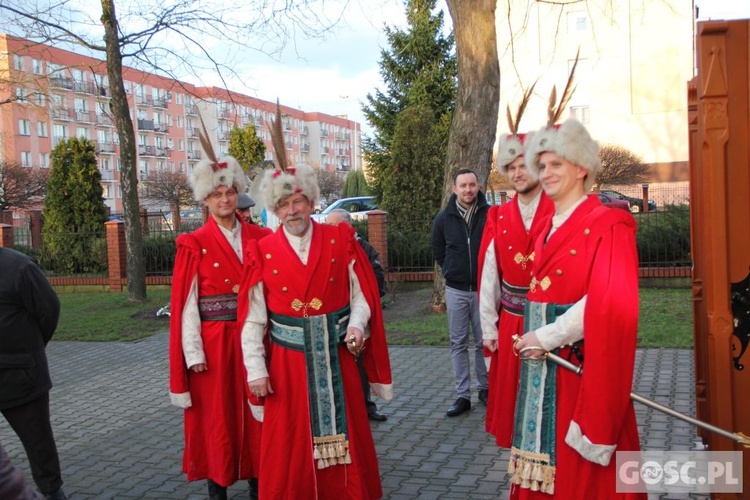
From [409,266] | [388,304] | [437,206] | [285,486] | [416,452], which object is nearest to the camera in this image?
[285,486]

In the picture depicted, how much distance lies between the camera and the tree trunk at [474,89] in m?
11.8

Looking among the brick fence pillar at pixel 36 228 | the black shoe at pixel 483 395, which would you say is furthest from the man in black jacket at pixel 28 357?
the brick fence pillar at pixel 36 228

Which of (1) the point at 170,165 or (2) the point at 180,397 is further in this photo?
(1) the point at 170,165

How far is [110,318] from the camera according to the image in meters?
14.5

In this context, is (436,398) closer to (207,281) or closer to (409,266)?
(207,281)

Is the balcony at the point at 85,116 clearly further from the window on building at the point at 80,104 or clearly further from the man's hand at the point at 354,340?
the man's hand at the point at 354,340

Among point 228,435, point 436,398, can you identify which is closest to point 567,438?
point 228,435

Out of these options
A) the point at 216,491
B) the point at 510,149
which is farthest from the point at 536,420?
the point at 216,491

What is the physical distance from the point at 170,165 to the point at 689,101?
83.7 meters

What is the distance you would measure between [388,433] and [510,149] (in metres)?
2.89

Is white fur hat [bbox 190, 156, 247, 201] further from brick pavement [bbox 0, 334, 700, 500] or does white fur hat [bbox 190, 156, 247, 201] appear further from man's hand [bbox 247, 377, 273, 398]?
brick pavement [bbox 0, 334, 700, 500]

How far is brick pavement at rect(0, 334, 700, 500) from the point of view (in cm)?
554

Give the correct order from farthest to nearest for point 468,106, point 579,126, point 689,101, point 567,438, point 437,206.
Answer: point 437,206, point 468,106, point 689,101, point 579,126, point 567,438

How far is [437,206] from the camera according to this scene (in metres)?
19.8
